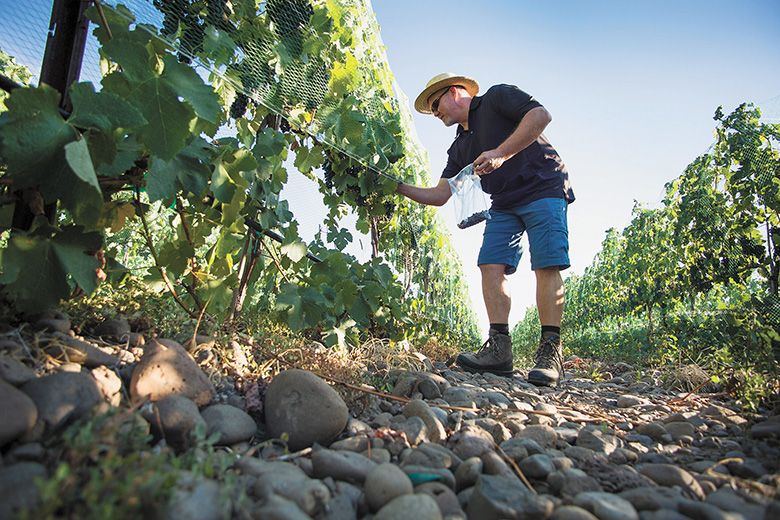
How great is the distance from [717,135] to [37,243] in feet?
22.5

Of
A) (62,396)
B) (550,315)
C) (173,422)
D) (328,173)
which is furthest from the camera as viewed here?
(328,173)

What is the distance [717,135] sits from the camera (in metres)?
5.61

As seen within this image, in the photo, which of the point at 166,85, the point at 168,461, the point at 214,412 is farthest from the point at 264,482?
the point at 166,85

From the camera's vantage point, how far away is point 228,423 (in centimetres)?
114

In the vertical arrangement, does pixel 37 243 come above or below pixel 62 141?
below

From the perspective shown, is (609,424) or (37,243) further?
(609,424)

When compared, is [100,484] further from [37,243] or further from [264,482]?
[37,243]

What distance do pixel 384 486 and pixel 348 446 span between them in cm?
30

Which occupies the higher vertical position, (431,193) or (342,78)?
(342,78)

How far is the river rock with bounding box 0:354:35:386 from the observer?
911mm

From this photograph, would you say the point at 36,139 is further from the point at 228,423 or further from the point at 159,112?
the point at 228,423

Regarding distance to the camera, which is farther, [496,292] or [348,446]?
[496,292]

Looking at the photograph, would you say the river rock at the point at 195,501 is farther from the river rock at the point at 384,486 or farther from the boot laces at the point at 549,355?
the boot laces at the point at 549,355

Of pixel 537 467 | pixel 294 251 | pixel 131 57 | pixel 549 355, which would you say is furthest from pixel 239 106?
pixel 549 355
